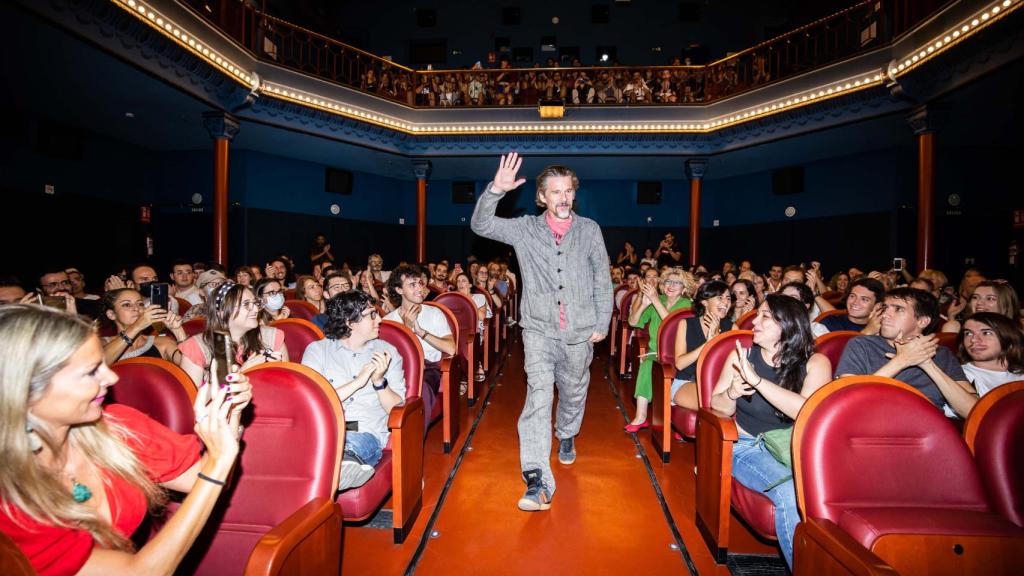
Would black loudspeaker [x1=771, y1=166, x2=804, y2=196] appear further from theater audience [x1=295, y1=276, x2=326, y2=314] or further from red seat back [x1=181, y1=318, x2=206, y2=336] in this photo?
red seat back [x1=181, y1=318, x2=206, y2=336]

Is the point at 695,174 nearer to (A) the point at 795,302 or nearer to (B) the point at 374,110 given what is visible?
(B) the point at 374,110

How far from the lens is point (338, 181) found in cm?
1329

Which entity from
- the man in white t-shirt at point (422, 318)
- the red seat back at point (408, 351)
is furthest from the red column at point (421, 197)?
the red seat back at point (408, 351)

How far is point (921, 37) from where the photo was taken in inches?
293

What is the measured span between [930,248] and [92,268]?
1461cm

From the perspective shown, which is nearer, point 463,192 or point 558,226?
point 558,226

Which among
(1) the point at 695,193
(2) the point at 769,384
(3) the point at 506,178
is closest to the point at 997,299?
(2) the point at 769,384

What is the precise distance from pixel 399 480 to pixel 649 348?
2.55 meters

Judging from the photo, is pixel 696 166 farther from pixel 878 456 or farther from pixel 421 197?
pixel 878 456

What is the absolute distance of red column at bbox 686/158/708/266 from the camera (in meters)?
11.9

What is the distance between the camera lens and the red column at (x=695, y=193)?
11.9 m

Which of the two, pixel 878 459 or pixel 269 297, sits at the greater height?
pixel 269 297

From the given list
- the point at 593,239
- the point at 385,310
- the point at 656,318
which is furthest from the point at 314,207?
the point at 593,239

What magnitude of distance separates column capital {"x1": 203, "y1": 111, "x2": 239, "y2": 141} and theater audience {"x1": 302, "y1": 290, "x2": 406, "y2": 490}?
25.4 feet
